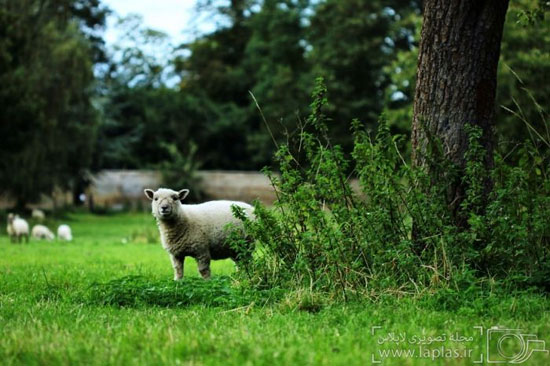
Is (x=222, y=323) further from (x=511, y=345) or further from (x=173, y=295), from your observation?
(x=511, y=345)

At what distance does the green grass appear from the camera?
474 cm

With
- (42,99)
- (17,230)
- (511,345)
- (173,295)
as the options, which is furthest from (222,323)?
(42,99)

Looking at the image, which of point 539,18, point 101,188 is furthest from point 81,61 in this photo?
point 539,18

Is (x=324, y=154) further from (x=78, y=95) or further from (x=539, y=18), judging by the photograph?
(x=78, y=95)

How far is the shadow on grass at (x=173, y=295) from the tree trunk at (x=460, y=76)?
254 cm

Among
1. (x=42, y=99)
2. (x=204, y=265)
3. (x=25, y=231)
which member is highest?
(x=42, y=99)

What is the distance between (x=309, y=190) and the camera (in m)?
7.78

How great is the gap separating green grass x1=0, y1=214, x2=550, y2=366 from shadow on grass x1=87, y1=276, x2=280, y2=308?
10 millimetres

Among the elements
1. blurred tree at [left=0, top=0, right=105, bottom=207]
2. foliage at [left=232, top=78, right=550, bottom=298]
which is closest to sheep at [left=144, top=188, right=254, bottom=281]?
foliage at [left=232, top=78, right=550, bottom=298]

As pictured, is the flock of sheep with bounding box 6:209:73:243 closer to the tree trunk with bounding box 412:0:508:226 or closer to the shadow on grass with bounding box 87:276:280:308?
the shadow on grass with bounding box 87:276:280:308

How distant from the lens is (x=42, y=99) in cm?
3092

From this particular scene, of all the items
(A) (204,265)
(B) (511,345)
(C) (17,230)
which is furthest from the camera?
(C) (17,230)

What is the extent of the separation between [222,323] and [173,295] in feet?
4.97

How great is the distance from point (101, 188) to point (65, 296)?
40800 mm
